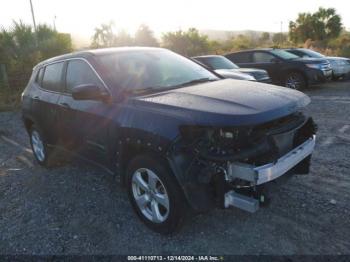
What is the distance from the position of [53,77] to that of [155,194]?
2685 mm

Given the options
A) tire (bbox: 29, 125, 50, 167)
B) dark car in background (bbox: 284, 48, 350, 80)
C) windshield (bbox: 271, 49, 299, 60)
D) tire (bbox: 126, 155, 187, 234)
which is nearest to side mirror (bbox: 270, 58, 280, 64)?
windshield (bbox: 271, 49, 299, 60)

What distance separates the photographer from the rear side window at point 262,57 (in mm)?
12395

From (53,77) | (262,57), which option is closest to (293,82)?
(262,57)

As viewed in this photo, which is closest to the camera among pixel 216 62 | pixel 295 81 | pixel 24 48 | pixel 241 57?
pixel 216 62

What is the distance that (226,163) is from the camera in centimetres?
289

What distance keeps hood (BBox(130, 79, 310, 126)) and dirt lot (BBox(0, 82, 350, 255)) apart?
89 cm

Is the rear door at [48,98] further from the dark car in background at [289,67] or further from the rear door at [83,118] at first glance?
the dark car in background at [289,67]

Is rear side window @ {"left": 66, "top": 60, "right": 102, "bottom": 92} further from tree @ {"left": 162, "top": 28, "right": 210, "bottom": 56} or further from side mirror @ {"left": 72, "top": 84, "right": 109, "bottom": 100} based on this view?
tree @ {"left": 162, "top": 28, "right": 210, "bottom": 56}

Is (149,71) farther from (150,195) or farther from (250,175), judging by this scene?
(250,175)

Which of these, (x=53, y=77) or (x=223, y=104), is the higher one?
(x=53, y=77)

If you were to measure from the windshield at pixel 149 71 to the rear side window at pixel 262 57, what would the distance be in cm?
849

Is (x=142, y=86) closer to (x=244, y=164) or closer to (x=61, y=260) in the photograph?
(x=244, y=164)

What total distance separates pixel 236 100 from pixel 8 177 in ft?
13.4

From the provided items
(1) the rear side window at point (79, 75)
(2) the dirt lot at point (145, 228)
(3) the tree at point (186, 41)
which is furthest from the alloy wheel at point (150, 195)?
(3) the tree at point (186, 41)
